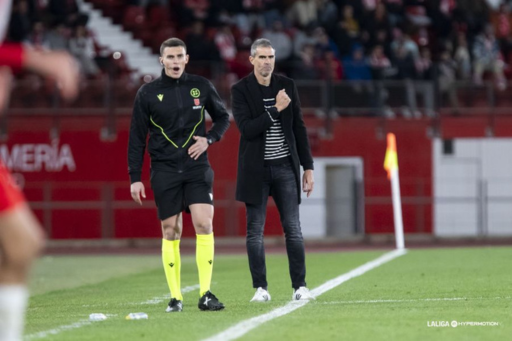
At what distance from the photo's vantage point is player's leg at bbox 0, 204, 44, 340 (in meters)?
5.29

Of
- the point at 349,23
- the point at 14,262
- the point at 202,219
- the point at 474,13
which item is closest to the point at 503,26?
the point at 474,13

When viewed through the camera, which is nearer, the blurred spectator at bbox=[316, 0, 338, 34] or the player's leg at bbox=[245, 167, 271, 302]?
the player's leg at bbox=[245, 167, 271, 302]

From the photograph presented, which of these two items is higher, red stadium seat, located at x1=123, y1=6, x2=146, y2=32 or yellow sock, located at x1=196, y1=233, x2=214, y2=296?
red stadium seat, located at x1=123, y1=6, x2=146, y2=32

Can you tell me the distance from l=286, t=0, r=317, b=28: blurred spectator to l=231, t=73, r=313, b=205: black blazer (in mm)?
17469

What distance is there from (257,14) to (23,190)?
6.58m

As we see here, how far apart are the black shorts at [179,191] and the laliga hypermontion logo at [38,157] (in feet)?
56.3

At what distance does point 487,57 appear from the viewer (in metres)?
28.0

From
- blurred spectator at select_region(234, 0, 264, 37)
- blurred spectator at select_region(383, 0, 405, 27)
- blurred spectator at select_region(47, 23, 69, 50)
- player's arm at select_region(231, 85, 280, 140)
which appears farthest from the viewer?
blurred spectator at select_region(383, 0, 405, 27)

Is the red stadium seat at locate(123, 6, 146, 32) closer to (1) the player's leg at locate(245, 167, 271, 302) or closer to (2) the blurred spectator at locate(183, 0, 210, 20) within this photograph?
(2) the blurred spectator at locate(183, 0, 210, 20)

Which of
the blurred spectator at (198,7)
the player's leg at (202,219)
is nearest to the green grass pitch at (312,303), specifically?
the player's leg at (202,219)

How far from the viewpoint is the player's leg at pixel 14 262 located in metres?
5.29

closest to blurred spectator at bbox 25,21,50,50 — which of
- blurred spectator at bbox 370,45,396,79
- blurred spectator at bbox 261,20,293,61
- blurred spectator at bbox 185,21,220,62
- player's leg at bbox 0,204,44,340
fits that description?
blurred spectator at bbox 185,21,220,62

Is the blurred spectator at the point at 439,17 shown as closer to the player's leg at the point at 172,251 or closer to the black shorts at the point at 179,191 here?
the black shorts at the point at 179,191

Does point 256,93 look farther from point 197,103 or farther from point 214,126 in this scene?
point 197,103
